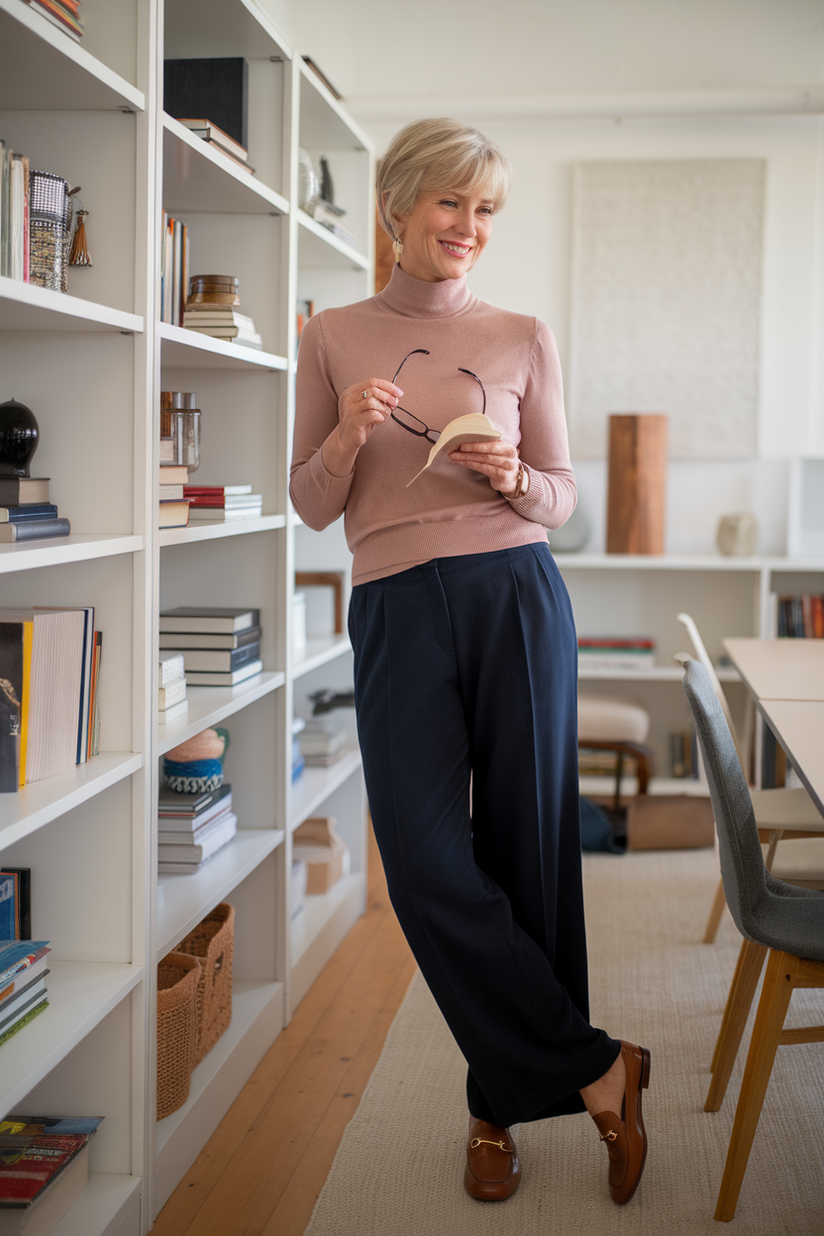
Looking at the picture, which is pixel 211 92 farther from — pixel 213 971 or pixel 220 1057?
pixel 220 1057

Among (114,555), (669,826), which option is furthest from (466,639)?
(669,826)

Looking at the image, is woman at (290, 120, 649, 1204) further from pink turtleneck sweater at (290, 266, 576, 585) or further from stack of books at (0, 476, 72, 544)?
stack of books at (0, 476, 72, 544)

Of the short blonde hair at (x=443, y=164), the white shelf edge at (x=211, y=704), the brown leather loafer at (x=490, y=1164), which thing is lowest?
the brown leather loafer at (x=490, y=1164)

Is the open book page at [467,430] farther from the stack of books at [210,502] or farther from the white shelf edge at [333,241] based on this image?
the white shelf edge at [333,241]

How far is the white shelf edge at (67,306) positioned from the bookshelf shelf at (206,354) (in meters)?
0.12

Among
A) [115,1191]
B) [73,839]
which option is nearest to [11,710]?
[73,839]

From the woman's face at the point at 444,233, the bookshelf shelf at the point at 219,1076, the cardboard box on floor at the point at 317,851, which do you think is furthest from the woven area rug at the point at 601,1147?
the woman's face at the point at 444,233

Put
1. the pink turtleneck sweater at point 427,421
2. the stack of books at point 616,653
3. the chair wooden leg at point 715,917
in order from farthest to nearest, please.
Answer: the stack of books at point 616,653 < the chair wooden leg at point 715,917 < the pink turtleneck sweater at point 427,421

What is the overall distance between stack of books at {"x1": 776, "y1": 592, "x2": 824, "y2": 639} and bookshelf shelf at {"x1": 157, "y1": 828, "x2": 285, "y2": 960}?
235 centimetres

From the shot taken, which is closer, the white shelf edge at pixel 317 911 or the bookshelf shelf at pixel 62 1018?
the bookshelf shelf at pixel 62 1018

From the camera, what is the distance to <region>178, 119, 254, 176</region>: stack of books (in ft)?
6.57

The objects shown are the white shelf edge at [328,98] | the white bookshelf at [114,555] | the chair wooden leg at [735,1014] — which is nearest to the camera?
the white bookshelf at [114,555]

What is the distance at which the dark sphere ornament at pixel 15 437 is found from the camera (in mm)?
1523

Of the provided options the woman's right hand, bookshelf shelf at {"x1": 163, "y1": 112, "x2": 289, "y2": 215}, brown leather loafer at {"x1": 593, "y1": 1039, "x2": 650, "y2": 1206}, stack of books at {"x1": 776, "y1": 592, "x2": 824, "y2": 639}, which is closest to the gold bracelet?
the woman's right hand
